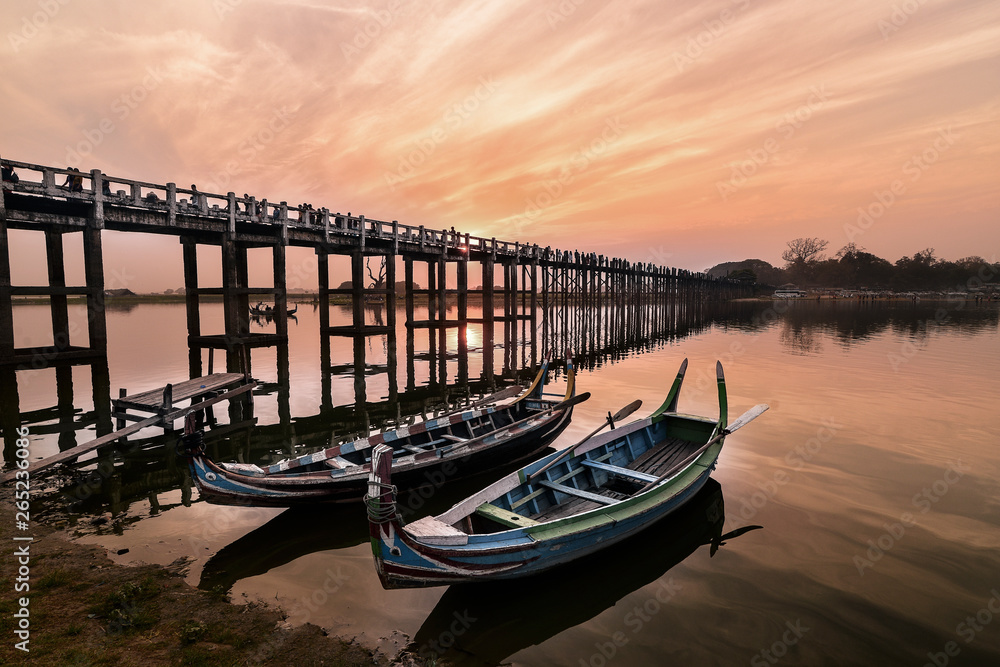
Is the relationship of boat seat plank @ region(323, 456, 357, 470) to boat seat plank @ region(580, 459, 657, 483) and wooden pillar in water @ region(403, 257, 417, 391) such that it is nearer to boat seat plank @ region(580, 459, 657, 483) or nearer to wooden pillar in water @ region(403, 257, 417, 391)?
boat seat plank @ region(580, 459, 657, 483)

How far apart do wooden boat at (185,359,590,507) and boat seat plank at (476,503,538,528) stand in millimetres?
1823

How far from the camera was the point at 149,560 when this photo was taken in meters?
5.92

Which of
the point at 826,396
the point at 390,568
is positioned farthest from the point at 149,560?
the point at 826,396

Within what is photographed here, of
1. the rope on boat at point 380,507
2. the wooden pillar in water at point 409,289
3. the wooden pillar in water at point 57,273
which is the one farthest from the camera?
the wooden pillar in water at point 409,289

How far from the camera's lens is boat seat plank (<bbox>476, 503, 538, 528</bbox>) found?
5.66 meters

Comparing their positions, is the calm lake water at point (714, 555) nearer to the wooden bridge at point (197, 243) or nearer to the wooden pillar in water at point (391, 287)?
the wooden bridge at point (197, 243)

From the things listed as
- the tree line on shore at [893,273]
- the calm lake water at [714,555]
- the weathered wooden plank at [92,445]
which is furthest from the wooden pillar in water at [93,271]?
the tree line on shore at [893,273]

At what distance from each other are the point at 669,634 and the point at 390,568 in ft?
10.3

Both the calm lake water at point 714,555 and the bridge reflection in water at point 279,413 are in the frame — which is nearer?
the calm lake water at point 714,555

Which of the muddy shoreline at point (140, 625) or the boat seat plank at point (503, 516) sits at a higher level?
the boat seat plank at point (503, 516)

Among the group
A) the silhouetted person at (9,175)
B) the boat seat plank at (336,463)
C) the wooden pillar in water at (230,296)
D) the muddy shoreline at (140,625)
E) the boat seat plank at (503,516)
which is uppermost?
the silhouetted person at (9,175)

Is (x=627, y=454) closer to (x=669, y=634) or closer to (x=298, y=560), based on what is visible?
(x=669, y=634)

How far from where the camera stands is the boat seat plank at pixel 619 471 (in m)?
7.60

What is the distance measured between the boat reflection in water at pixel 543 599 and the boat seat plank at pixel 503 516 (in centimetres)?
72
